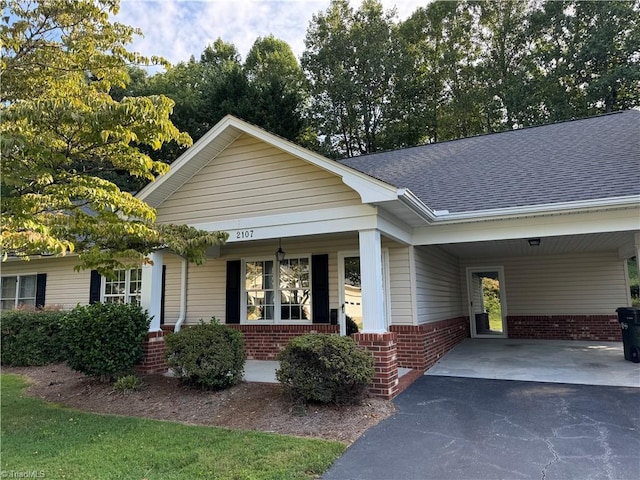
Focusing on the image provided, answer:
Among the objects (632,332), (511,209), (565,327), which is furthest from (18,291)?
(565,327)

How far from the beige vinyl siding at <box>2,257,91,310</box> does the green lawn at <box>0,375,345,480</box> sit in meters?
6.69

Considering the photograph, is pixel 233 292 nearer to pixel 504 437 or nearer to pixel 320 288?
pixel 320 288

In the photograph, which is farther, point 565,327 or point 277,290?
point 565,327

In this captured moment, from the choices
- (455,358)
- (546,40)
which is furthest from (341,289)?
(546,40)

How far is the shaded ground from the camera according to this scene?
5059mm

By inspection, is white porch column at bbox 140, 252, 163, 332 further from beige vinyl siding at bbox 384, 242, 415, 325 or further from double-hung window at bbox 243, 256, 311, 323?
beige vinyl siding at bbox 384, 242, 415, 325

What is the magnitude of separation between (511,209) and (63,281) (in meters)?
12.0

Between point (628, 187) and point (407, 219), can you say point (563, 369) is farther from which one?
point (407, 219)

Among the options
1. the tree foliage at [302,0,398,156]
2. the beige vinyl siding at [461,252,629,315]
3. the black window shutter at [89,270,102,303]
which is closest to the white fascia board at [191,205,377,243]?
the black window shutter at [89,270,102,303]

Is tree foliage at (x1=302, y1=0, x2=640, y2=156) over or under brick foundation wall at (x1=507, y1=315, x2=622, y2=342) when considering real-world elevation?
over

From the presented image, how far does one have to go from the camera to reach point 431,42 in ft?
85.9

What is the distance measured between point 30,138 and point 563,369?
9.15 m

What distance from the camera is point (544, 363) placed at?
8.34 m

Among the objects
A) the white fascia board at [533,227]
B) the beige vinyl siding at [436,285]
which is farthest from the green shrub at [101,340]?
the white fascia board at [533,227]
